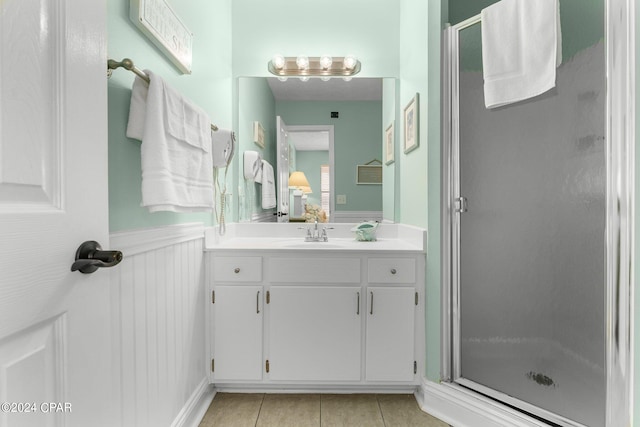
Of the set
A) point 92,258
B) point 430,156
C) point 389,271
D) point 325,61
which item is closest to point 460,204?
point 430,156

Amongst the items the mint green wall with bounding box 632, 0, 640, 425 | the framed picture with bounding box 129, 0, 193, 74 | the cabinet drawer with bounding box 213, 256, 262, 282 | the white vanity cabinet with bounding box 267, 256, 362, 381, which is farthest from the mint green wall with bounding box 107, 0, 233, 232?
the mint green wall with bounding box 632, 0, 640, 425

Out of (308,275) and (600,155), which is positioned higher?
(600,155)

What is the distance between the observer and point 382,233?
2.26 meters

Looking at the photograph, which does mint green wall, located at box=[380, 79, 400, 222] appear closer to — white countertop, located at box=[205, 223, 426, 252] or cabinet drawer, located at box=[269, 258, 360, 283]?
white countertop, located at box=[205, 223, 426, 252]

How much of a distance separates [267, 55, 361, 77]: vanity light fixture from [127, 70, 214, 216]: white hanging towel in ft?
3.54

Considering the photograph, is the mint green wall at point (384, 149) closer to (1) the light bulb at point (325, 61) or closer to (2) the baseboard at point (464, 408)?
(1) the light bulb at point (325, 61)

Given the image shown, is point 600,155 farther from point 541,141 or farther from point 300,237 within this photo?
point 300,237

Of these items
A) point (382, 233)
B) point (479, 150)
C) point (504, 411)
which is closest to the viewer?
point (504, 411)

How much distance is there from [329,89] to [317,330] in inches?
60.9

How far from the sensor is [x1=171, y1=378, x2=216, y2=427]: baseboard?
1.45m

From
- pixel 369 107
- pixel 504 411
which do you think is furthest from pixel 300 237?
pixel 504 411

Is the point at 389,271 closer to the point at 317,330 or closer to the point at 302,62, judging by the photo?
the point at 317,330

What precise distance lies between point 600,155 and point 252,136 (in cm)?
185

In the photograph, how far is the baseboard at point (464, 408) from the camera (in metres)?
1.42
